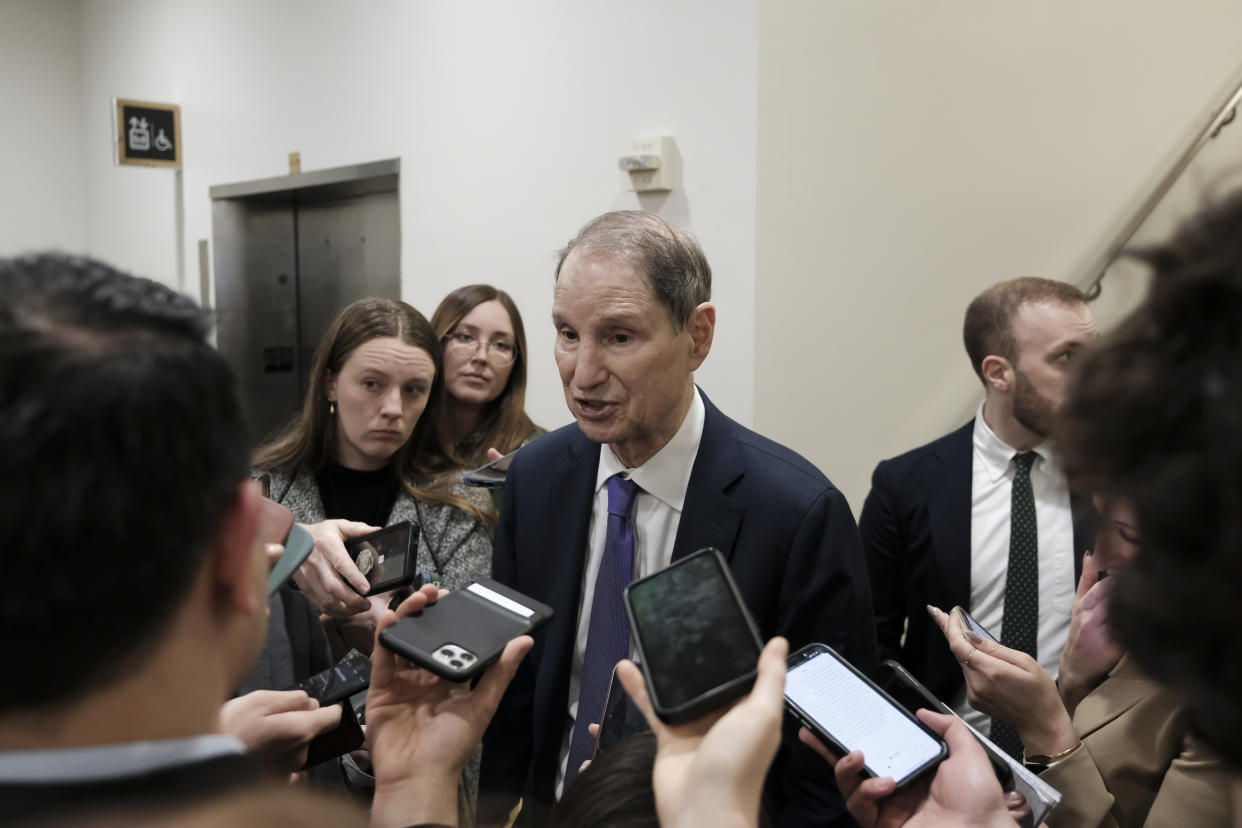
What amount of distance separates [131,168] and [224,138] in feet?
4.90

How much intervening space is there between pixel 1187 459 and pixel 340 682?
1.31 metres

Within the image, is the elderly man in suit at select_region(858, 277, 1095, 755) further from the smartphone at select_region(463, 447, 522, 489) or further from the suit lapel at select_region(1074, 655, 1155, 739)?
the smartphone at select_region(463, 447, 522, 489)

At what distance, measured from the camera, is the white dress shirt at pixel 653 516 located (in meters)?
1.77

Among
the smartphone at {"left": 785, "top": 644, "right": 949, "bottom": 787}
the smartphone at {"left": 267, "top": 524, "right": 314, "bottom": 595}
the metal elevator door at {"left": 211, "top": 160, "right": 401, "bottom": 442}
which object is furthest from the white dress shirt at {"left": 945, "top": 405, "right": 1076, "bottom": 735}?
the metal elevator door at {"left": 211, "top": 160, "right": 401, "bottom": 442}

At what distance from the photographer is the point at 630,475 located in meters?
1.80

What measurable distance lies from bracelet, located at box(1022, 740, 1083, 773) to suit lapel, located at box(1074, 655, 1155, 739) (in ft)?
0.17

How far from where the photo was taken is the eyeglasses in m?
3.30

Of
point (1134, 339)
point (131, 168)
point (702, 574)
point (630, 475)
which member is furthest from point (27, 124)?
point (1134, 339)

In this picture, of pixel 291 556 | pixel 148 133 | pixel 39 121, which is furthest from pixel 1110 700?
pixel 39 121

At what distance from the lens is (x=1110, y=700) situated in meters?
1.59

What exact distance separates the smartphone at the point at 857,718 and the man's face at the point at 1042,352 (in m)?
1.45

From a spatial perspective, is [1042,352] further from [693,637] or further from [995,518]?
[693,637]

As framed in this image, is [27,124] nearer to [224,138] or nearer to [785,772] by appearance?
[224,138]

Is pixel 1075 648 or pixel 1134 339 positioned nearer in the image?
pixel 1134 339
